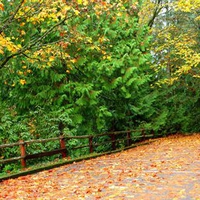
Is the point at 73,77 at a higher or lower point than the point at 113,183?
higher

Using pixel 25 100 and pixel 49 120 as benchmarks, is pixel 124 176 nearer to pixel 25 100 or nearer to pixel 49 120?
pixel 49 120

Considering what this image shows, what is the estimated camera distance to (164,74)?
29359 millimetres

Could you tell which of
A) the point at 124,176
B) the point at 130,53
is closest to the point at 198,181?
the point at 124,176

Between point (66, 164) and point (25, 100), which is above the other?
point (25, 100)

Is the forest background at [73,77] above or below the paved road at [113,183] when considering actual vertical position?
above

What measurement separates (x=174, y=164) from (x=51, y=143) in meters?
6.56

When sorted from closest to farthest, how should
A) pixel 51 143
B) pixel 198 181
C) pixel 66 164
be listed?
1. pixel 198 181
2. pixel 66 164
3. pixel 51 143

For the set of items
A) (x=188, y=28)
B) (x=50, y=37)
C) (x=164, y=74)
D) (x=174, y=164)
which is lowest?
(x=174, y=164)

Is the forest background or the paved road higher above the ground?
the forest background

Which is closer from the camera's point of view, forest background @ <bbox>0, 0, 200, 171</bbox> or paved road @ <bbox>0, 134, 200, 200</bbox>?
paved road @ <bbox>0, 134, 200, 200</bbox>

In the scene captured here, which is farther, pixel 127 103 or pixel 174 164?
pixel 127 103

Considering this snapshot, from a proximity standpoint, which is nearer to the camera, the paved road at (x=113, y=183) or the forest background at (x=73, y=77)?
the paved road at (x=113, y=183)

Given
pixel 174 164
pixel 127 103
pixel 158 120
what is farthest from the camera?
pixel 158 120

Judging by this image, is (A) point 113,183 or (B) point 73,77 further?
(B) point 73,77
